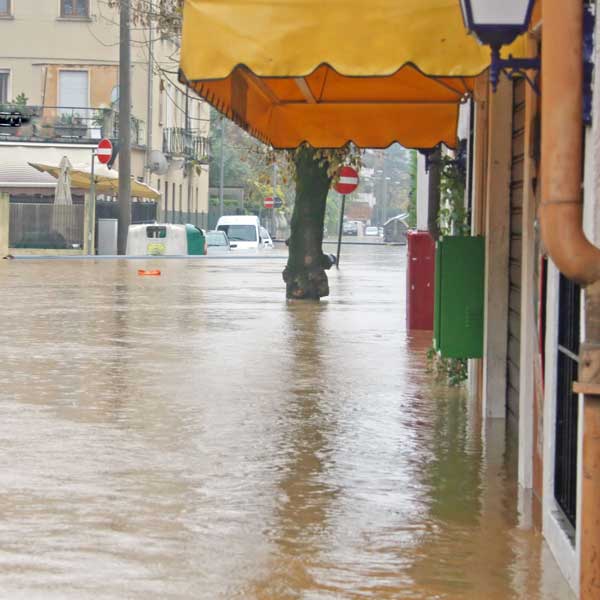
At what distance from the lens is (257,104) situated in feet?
43.9

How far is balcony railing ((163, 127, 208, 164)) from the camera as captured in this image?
2628 inches

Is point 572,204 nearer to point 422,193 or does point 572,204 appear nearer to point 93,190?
point 422,193

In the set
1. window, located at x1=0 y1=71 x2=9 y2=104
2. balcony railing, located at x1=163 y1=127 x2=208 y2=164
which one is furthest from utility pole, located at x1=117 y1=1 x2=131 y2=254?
balcony railing, located at x1=163 y1=127 x2=208 y2=164

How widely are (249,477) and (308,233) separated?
17.3 metres

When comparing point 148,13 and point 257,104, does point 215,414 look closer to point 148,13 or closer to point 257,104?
point 257,104

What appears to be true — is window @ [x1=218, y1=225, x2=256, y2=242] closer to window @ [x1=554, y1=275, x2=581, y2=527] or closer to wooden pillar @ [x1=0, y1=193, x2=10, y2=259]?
wooden pillar @ [x1=0, y1=193, x2=10, y2=259]

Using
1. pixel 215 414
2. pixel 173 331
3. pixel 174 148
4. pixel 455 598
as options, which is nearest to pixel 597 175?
pixel 455 598

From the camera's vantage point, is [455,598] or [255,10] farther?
[255,10]

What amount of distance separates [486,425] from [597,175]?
5380mm

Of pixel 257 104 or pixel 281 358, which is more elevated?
pixel 257 104

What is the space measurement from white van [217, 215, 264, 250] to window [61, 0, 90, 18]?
956 centimetres

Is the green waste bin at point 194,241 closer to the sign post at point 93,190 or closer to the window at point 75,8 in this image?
the sign post at point 93,190

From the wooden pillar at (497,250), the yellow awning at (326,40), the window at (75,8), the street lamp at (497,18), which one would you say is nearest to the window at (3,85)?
the window at (75,8)

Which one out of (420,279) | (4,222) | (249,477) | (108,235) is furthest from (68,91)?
(249,477)
